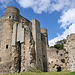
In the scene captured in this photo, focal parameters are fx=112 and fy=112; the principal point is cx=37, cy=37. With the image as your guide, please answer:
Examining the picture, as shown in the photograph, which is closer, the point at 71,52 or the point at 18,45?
the point at 71,52

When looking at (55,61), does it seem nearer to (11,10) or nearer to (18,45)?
(18,45)

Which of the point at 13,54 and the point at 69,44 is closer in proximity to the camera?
the point at 69,44

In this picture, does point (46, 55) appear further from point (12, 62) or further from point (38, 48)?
point (12, 62)

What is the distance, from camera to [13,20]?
19.3m

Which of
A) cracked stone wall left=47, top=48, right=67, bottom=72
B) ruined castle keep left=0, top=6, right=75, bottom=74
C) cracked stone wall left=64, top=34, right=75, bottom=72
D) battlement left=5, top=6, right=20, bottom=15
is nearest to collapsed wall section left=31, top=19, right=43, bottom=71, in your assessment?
ruined castle keep left=0, top=6, right=75, bottom=74

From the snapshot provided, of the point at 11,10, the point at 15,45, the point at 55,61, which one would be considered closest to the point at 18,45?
the point at 15,45

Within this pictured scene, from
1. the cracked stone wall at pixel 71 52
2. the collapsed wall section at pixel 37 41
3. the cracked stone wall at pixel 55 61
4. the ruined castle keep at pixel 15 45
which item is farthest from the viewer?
the cracked stone wall at pixel 55 61

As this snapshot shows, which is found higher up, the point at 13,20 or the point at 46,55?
the point at 13,20

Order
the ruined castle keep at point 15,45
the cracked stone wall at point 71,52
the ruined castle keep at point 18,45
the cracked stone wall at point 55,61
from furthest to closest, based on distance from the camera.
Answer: the cracked stone wall at point 55,61 → the ruined castle keep at point 15,45 → the ruined castle keep at point 18,45 → the cracked stone wall at point 71,52

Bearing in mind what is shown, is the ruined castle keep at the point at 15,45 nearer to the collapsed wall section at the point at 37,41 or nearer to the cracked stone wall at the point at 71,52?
the collapsed wall section at the point at 37,41

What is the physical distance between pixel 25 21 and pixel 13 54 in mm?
7268

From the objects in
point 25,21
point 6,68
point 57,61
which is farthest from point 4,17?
point 57,61

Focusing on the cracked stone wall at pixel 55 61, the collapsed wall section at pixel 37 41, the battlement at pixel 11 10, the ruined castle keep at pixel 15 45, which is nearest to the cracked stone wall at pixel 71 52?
the ruined castle keep at pixel 15 45

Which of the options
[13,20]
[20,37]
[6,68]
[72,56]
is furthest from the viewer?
[13,20]
